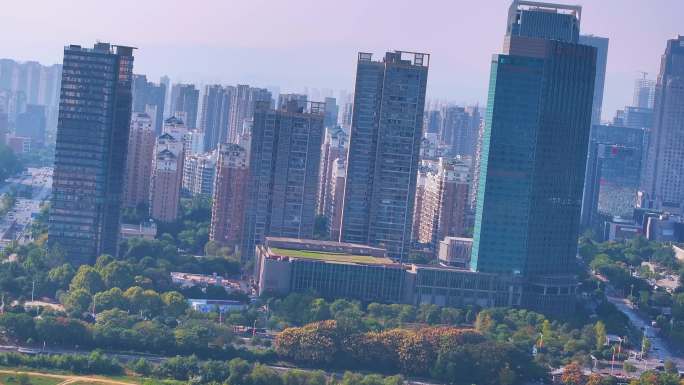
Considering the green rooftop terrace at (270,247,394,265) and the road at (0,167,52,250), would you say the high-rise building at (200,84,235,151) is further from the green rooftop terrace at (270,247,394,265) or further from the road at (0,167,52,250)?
the green rooftop terrace at (270,247,394,265)

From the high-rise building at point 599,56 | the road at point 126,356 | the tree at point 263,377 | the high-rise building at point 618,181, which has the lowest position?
the road at point 126,356

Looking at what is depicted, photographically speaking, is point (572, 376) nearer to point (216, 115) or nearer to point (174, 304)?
point (174, 304)

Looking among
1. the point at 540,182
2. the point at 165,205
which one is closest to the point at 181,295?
the point at 540,182

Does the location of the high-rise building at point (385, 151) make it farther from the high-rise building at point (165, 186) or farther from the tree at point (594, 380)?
the tree at point (594, 380)

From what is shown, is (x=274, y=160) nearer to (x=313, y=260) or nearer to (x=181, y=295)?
(x=313, y=260)

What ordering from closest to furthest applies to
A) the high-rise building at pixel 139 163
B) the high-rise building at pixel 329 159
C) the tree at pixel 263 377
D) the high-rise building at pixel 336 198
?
1. the tree at pixel 263 377
2. the high-rise building at pixel 336 198
3. the high-rise building at pixel 139 163
4. the high-rise building at pixel 329 159

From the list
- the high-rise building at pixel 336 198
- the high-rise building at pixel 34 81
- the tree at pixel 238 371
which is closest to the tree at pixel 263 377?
the tree at pixel 238 371

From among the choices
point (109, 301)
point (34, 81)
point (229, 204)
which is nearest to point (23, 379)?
point (109, 301)
